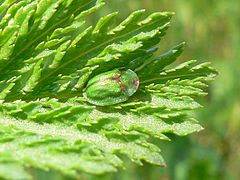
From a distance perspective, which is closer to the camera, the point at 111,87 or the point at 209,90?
the point at 111,87

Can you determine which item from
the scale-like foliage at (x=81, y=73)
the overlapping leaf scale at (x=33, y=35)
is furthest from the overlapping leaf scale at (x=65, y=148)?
the overlapping leaf scale at (x=33, y=35)

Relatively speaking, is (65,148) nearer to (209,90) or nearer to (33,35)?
(33,35)

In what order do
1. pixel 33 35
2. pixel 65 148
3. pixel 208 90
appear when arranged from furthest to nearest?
pixel 208 90, pixel 33 35, pixel 65 148

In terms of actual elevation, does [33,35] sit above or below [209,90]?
below

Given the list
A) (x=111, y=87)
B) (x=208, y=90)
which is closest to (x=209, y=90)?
(x=208, y=90)

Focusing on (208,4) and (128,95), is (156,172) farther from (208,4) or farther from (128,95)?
(208,4)

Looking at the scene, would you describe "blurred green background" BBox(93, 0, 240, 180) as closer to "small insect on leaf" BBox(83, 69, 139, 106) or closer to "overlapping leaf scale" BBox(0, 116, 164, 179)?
"small insect on leaf" BBox(83, 69, 139, 106)

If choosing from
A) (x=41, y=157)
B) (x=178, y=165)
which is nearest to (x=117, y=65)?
(x=41, y=157)
